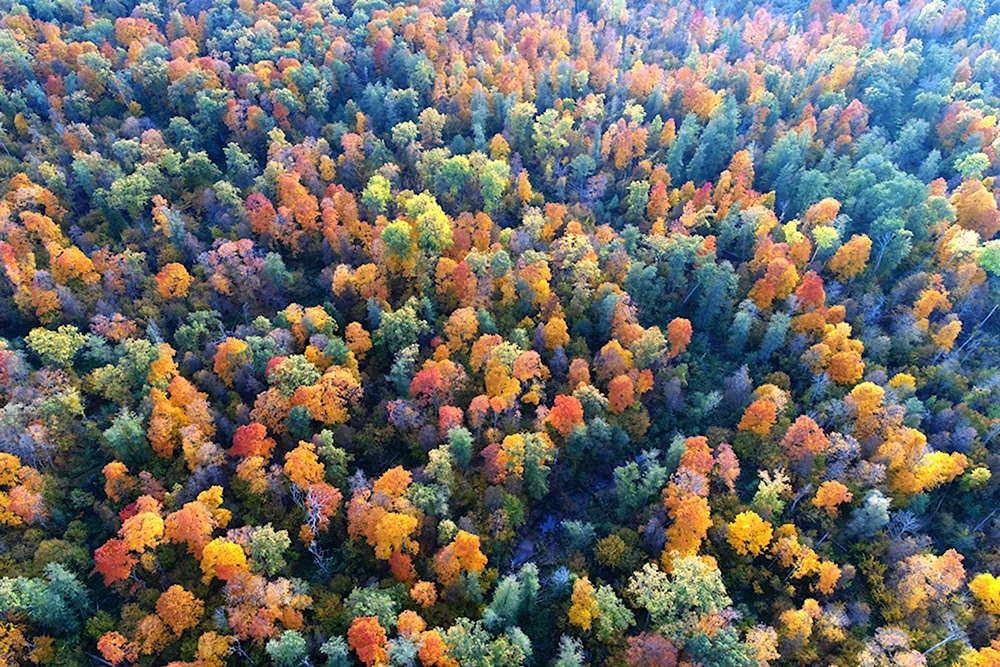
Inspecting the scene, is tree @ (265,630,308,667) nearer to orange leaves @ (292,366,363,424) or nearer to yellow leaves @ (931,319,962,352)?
orange leaves @ (292,366,363,424)


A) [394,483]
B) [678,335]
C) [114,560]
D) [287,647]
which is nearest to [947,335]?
[678,335]

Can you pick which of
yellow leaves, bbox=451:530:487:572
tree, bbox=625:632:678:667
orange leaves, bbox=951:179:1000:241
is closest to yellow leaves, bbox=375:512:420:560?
yellow leaves, bbox=451:530:487:572

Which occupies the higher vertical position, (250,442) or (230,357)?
(230,357)

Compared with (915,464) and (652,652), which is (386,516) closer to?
(652,652)

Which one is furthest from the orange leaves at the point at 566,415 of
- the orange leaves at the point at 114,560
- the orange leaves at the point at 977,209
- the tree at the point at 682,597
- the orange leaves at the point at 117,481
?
the orange leaves at the point at 977,209

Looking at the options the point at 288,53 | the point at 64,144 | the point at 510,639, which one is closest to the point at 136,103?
the point at 64,144

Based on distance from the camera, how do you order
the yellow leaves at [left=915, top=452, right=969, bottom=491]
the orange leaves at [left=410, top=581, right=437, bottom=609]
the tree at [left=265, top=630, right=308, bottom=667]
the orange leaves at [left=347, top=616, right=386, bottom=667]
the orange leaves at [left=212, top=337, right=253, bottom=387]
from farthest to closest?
the orange leaves at [left=212, top=337, right=253, bottom=387], the yellow leaves at [left=915, top=452, right=969, bottom=491], the orange leaves at [left=410, top=581, right=437, bottom=609], the orange leaves at [left=347, top=616, right=386, bottom=667], the tree at [left=265, top=630, right=308, bottom=667]
